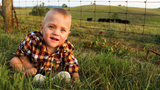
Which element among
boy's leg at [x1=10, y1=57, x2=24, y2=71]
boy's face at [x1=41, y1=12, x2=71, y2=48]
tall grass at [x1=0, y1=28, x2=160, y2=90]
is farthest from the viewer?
boy's leg at [x1=10, y1=57, x2=24, y2=71]

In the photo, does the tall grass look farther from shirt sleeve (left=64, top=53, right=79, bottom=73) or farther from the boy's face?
the boy's face

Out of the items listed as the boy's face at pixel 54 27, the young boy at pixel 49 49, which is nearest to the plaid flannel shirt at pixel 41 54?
the young boy at pixel 49 49

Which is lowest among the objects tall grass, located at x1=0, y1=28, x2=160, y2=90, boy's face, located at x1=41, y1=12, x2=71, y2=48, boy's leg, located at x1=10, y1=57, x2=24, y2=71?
tall grass, located at x1=0, y1=28, x2=160, y2=90

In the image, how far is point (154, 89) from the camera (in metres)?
1.53

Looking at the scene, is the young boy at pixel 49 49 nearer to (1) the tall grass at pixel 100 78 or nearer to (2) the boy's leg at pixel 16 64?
(2) the boy's leg at pixel 16 64

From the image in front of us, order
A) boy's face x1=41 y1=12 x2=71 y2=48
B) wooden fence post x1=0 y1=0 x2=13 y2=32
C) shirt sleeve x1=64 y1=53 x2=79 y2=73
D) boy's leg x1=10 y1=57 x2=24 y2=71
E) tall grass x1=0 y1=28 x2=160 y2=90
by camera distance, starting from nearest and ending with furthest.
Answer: tall grass x1=0 y1=28 x2=160 y2=90 → boy's face x1=41 y1=12 x2=71 y2=48 → boy's leg x1=10 y1=57 x2=24 y2=71 → shirt sleeve x1=64 y1=53 x2=79 y2=73 → wooden fence post x1=0 y1=0 x2=13 y2=32

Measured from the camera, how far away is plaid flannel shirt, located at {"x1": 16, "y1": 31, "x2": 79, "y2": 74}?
1.72 m

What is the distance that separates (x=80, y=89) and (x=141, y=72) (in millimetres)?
886

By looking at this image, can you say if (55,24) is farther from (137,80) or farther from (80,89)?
(137,80)

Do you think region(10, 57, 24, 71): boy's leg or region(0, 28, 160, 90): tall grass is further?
region(10, 57, 24, 71): boy's leg

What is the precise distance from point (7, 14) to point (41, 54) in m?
3.00

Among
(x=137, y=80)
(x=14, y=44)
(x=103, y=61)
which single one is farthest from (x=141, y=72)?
(x=14, y=44)

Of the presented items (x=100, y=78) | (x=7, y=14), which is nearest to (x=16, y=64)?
(x=100, y=78)

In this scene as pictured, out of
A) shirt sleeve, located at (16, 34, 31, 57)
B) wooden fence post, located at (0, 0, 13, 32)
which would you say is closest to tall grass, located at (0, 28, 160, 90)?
shirt sleeve, located at (16, 34, 31, 57)
